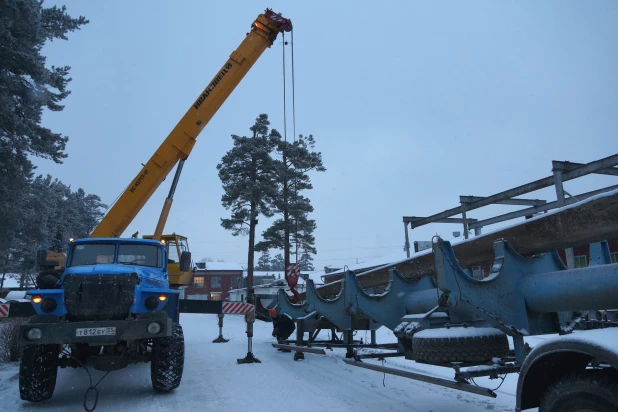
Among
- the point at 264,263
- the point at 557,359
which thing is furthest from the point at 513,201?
the point at 264,263

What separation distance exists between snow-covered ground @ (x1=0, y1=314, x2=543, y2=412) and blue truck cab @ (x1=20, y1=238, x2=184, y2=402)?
442 millimetres

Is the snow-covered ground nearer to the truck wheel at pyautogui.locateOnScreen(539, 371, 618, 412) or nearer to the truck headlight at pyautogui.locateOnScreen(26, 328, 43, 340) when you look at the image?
the truck headlight at pyautogui.locateOnScreen(26, 328, 43, 340)

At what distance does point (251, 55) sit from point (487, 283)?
34.3ft

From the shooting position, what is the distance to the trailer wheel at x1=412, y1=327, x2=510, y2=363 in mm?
4203

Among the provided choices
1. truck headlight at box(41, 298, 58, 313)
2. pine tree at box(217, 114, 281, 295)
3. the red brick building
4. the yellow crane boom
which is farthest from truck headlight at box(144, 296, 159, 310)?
the red brick building

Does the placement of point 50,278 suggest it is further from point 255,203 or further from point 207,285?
point 207,285

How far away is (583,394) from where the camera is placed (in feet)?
9.01

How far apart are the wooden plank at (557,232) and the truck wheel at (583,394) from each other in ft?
4.42

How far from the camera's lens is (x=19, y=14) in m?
11.3

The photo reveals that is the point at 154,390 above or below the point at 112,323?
below

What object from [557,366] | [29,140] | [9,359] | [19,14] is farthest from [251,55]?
[557,366]

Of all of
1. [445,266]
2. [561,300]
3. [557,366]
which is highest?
[445,266]

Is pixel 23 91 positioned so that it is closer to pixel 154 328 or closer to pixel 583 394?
pixel 154 328

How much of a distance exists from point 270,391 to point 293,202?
26.7 metres
